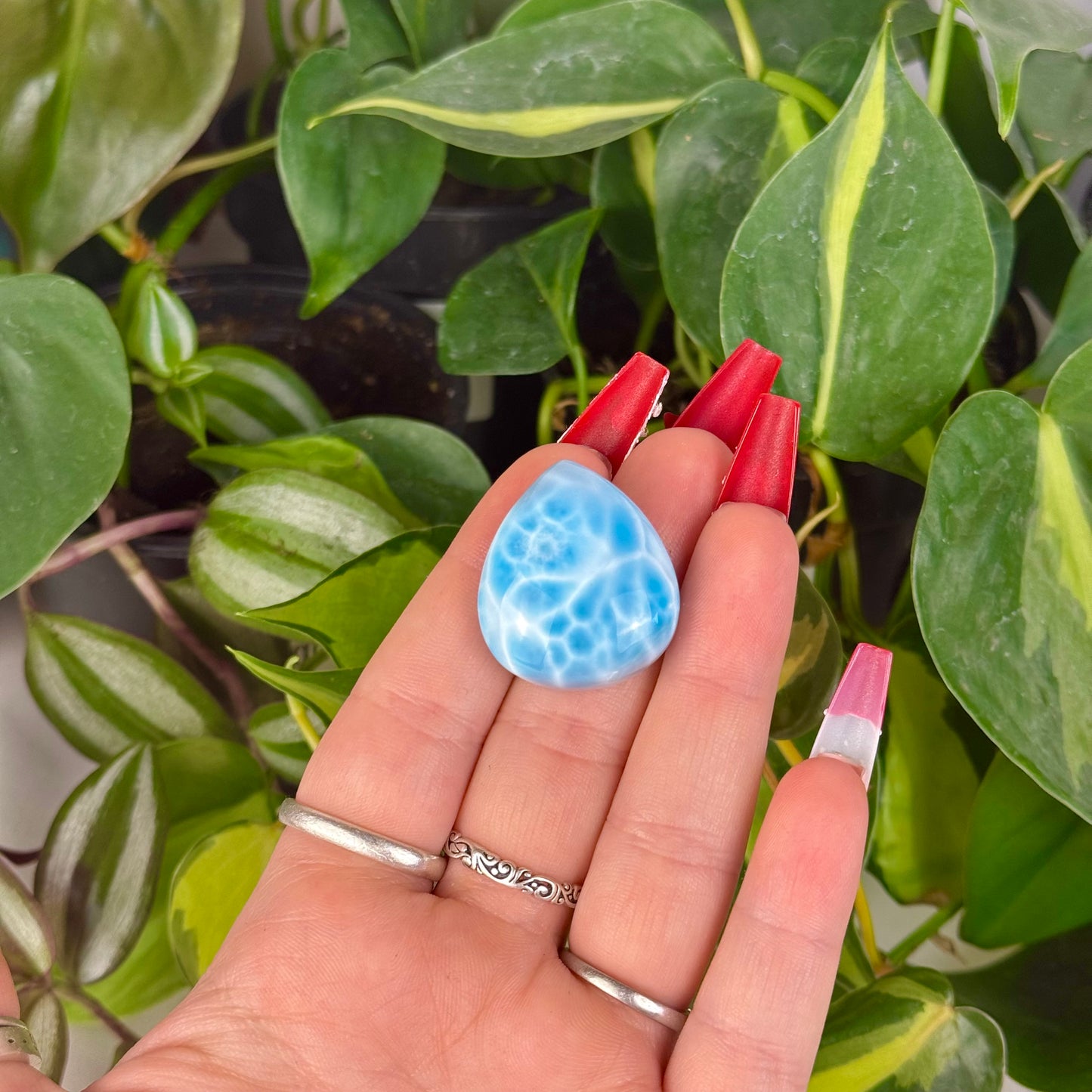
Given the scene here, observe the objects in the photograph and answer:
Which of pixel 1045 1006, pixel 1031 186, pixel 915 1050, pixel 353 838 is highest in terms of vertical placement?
pixel 1031 186

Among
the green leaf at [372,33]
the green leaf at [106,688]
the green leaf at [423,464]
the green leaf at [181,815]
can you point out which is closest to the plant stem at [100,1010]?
the green leaf at [181,815]

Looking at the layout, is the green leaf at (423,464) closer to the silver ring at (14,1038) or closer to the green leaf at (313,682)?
the green leaf at (313,682)

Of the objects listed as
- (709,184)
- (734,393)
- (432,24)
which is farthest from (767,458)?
(432,24)

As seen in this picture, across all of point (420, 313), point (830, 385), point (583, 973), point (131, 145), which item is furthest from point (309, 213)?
point (583, 973)

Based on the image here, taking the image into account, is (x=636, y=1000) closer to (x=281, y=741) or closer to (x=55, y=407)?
(x=281, y=741)

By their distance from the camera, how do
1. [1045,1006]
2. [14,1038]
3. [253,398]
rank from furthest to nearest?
[253,398]
[1045,1006]
[14,1038]

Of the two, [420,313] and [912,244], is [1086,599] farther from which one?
[420,313]

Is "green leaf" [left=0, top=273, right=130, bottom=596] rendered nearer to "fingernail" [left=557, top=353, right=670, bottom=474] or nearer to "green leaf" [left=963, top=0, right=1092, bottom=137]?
"fingernail" [left=557, top=353, right=670, bottom=474]
